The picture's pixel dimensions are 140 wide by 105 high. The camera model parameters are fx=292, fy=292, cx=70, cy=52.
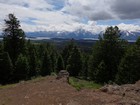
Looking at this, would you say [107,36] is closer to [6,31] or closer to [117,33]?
[117,33]

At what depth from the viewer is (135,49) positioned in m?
48.0

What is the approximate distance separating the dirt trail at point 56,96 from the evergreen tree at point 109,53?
92.4ft

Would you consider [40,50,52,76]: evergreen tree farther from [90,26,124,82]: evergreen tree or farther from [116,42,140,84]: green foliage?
[116,42,140,84]: green foliage

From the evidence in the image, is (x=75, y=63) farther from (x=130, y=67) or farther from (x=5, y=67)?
(x=130, y=67)

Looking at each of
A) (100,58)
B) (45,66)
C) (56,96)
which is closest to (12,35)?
(100,58)

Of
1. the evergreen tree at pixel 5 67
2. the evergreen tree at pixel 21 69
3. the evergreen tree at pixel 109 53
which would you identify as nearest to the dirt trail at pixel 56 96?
the evergreen tree at pixel 109 53

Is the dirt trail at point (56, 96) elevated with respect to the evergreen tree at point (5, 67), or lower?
elevated

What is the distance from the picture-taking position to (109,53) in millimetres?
52250

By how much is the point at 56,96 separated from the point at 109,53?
32.6m

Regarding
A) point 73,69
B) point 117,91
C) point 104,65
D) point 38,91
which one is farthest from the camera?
point 73,69

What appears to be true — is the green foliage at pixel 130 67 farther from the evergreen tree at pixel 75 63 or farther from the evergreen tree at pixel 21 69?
the evergreen tree at pixel 75 63

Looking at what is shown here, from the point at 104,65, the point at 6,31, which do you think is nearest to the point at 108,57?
the point at 104,65

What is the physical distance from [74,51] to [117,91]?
180 feet

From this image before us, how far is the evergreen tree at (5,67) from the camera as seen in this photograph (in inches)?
2211
